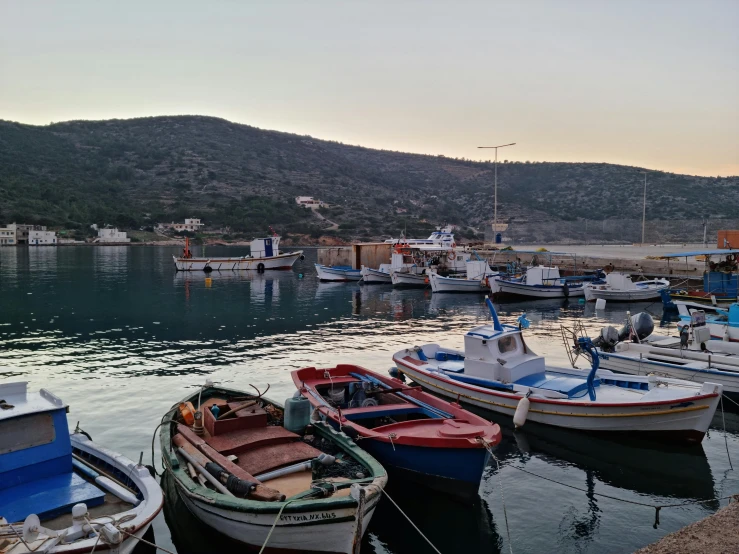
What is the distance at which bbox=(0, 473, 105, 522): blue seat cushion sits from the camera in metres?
7.39

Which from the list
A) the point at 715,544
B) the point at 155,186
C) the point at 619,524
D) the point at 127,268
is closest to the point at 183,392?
the point at 619,524

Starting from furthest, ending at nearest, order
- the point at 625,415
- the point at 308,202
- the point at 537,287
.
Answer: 1. the point at 308,202
2. the point at 537,287
3. the point at 625,415

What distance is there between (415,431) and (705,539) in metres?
4.83

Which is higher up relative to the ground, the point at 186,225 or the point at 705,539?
the point at 186,225

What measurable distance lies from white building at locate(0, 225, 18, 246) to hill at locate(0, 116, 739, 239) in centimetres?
724

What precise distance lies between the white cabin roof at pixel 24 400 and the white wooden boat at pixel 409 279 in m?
40.6

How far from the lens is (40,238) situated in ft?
377

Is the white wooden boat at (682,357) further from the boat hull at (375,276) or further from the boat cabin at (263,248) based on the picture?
the boat cabin at (263,248)

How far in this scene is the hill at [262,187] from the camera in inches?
5177

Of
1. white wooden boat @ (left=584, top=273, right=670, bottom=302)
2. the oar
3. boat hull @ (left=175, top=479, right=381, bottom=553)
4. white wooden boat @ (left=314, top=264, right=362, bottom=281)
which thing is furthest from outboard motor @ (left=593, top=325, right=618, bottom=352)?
white wooden boat @ (left=314, top=264, right=362, bottom=281)

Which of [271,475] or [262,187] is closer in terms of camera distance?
[271,475]

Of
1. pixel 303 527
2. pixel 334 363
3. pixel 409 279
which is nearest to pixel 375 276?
pixel 409 279

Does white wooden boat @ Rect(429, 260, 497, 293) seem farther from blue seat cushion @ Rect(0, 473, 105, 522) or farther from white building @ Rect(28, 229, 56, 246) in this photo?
white building @ Rect(28, 229, 56, 246)

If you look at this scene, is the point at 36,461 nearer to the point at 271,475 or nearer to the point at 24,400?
the point at 24,400
